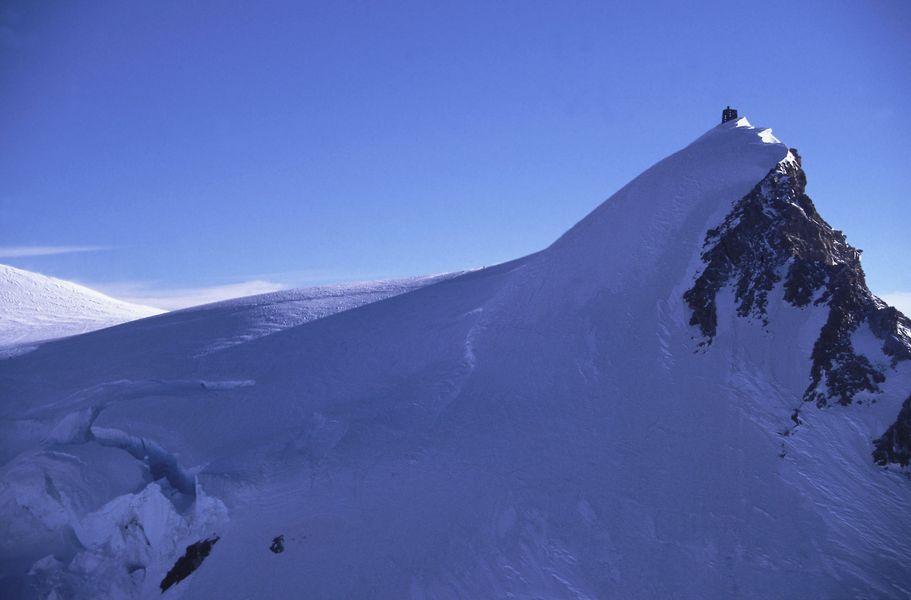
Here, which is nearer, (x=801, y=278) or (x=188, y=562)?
(x=188, y=562)

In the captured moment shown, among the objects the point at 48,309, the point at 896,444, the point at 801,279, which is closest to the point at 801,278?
the point at 801,279

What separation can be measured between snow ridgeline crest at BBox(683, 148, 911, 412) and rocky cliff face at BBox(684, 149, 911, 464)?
0.11 ft

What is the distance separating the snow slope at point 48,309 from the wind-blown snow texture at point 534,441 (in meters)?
10.6

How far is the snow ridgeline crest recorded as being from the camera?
22969mm

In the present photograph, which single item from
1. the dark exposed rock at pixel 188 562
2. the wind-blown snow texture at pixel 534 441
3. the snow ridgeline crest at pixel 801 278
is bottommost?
the dark exposed rock at pixel 188 562

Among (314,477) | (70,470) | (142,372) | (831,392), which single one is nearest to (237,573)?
(314,477)

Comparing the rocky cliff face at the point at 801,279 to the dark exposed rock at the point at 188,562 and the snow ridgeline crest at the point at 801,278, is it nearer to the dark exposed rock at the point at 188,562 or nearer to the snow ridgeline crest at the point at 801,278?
the snow ridgeline crest at the point at 801,278

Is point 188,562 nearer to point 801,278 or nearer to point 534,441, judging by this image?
point 534,441

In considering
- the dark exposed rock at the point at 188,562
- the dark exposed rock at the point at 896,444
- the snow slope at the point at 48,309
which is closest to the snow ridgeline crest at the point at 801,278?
the dark exposed rock at the point at 896,444

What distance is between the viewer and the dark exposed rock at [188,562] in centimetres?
1972

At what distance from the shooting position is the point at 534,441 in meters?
22.5

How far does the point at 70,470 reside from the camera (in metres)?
23.9

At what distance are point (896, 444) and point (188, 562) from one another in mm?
23909

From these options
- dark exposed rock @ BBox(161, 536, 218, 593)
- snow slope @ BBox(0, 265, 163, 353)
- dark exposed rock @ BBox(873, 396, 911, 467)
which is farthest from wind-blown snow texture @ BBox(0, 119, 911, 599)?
snow slope @ BBox(0, 265, 163, 353)
